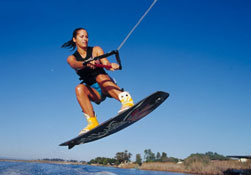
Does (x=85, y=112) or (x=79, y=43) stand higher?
(x=79, y=43)

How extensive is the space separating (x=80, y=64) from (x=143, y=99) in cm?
175

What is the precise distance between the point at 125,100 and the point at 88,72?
1247mm

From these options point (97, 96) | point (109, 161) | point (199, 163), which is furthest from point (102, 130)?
point (109, 161)

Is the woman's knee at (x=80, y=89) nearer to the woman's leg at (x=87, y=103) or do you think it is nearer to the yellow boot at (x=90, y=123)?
the woman's leg at (x=87, y=103)

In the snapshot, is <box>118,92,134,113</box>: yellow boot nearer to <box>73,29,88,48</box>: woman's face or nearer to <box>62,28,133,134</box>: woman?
<box>62,28,133,134</box>: woman

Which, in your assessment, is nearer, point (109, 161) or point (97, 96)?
point (97, 96)

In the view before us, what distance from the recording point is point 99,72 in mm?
5324

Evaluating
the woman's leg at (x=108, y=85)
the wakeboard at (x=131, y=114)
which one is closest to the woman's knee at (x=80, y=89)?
the woman's leg at (x=108, y=85)

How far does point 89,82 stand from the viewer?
220 inches

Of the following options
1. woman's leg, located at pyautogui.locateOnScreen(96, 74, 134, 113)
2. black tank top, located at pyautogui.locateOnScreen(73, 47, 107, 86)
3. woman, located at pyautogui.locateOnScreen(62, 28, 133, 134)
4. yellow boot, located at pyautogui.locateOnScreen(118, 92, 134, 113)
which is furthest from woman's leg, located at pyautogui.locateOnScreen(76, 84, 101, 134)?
yellow boot, located at pyautogui.locateOnScreen(118, 92, 134, 113)

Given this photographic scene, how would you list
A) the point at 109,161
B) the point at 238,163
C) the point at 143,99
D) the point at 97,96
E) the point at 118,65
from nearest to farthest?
1. the point at 118,65
2. the point at 143,99
3. the point at 97,96
4. the point at 238,163
5. the point at 109,161

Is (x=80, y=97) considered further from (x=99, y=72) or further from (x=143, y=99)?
(x=143, y=99)

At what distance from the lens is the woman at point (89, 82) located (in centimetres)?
512

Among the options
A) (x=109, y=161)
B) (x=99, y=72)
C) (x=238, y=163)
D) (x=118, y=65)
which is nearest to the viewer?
(x=118, y=65)
